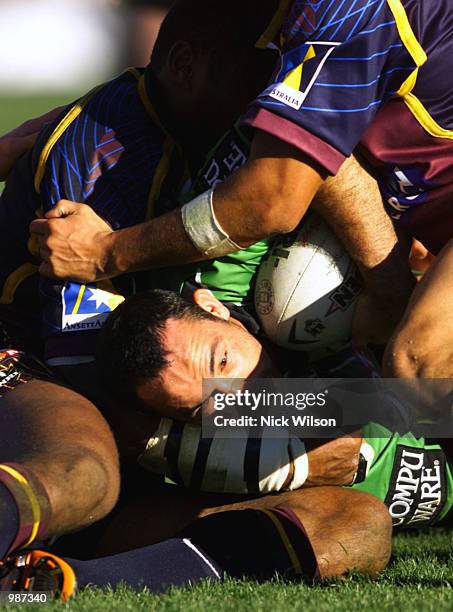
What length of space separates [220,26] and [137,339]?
4.67ft

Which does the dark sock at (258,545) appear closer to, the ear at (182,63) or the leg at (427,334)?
the leg at (427,334)

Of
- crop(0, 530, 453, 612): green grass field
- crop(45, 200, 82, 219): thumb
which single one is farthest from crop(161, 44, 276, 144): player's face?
crop(0, 530, 453, 612): green grass field

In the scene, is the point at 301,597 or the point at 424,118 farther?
the point at 424,118

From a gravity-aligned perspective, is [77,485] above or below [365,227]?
below

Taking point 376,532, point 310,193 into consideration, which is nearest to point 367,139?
point 310,193

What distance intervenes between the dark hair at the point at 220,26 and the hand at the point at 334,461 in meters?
1.66

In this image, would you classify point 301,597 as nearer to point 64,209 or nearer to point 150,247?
point 150,247

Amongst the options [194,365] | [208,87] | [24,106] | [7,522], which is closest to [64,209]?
[208,87]

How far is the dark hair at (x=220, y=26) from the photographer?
15.5 ft

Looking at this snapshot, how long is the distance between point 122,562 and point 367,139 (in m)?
1.88

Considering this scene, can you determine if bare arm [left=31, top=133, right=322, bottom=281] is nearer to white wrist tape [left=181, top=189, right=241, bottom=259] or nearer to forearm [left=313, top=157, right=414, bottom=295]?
white wrist tape [left=181, top=189, right=241, bottom=259]

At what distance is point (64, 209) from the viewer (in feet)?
15.4

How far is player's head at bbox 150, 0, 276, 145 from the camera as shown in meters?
4.76
